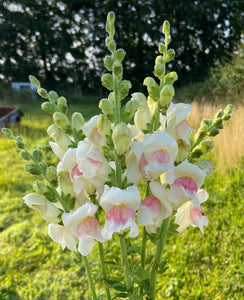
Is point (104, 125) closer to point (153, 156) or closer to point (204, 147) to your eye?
point (153, 156)

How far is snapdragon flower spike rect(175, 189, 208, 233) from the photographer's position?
0.76 m

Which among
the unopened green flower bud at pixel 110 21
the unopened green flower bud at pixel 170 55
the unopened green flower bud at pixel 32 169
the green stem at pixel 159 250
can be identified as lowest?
the green stem at pixel 159 250

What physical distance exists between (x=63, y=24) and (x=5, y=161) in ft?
31.9

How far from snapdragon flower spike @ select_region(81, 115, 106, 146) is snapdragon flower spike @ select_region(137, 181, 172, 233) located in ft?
0.46

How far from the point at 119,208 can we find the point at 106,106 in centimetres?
20

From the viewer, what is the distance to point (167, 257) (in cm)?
232

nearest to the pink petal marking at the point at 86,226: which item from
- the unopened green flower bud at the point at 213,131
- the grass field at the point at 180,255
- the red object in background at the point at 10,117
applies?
the unopened green flower bud at the point at 213,131

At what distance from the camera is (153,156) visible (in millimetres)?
646

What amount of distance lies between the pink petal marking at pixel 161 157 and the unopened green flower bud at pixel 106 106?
120mm

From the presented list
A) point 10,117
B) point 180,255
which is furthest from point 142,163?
point 10,117

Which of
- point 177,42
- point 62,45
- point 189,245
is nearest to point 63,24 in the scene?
point 62,45

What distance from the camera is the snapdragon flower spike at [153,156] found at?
2.09ft

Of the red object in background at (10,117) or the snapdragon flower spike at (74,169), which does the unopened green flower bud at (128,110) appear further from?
the red object in background at (10,117)

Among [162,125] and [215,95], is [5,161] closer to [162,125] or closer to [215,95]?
[162,125]
